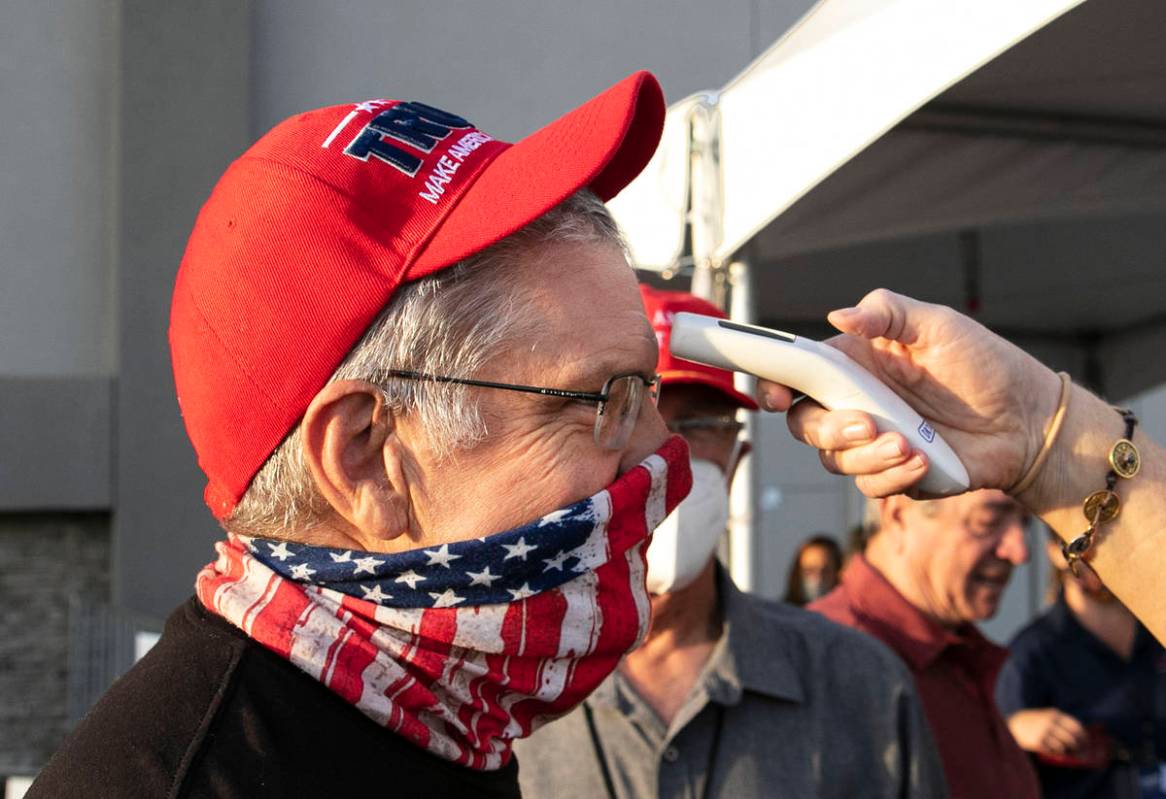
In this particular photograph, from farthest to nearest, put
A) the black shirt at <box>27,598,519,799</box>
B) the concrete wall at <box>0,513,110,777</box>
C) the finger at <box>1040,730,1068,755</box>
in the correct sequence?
the concrete wall at <box>0,513,110,777</box>, the finger at <box>1040,730,1068,755</box>, the black shirt at <box>27,598,519,799</box>

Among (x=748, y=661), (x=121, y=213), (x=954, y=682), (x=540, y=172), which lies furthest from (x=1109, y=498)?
(x=121, y=213)

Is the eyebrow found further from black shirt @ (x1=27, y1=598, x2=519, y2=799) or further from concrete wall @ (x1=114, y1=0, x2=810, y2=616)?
concrete wall @ (x1=114, y1=0, x2=810, y2=616)

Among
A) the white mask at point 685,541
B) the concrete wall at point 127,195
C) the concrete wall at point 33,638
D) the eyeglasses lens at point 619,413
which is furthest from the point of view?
the concrete wall at point 127,195

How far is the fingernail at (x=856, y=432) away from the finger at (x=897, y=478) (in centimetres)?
5

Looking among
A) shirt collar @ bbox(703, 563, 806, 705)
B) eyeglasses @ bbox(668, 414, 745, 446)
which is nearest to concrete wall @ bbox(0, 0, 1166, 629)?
eyeglasses @ bbox(668, 414, 745, 446)

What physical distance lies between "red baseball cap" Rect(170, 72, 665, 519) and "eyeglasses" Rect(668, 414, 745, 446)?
120cm

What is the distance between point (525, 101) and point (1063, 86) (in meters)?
4.21

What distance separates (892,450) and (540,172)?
0.53 m

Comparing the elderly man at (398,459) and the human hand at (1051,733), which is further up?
the elderly man at (398,459)

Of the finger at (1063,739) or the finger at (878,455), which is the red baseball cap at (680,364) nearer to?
the finger at (878,455)

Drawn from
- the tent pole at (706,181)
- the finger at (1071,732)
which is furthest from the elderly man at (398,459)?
the finger at (1071,732)

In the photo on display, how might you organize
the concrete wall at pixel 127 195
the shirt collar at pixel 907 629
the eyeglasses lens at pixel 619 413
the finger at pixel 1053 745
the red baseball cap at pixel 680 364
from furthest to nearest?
the concrete wall at pixel 127 195, the finger at pixel 1053 745, the shirt collar at pixel 907 629, the red baseball cap at pixel 680 364, the eyeglasses lens at pixel 619 413

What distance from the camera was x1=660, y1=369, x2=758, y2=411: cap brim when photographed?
2.60 meters

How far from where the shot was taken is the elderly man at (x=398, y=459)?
1.35 meters
